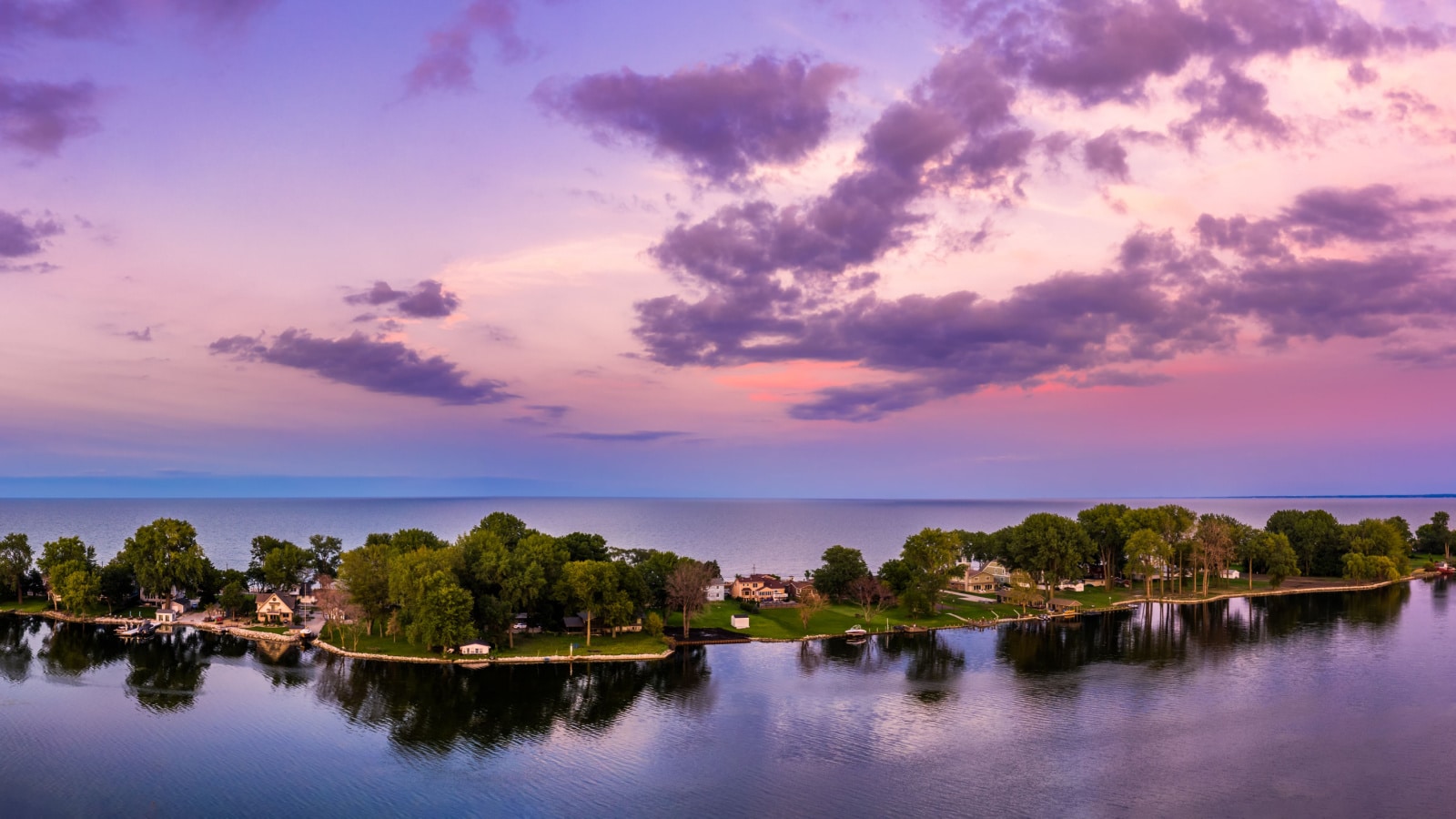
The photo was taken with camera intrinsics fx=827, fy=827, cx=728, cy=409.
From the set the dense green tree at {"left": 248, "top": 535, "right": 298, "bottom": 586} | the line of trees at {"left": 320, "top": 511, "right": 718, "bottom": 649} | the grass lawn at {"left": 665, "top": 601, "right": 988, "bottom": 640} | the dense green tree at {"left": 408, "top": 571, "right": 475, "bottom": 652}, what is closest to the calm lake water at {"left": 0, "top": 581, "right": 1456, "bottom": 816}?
the dense green tree at {"left": 408, "top": 571, "right": 475, "bottom": 652}

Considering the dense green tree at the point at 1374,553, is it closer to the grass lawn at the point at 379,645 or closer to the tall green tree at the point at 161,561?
the grass lawn at the point at 379,645

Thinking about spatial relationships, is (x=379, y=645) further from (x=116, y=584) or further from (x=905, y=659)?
(x=905, y=659)

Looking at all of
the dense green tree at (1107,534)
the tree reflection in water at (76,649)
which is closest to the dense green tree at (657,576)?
the tree reflection in water at (76,649)

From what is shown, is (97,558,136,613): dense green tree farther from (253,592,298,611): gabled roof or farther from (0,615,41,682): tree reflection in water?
(253,592,298,611): gabled roof

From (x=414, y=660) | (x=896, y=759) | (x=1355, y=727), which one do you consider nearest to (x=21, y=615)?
(x=414, y=660)

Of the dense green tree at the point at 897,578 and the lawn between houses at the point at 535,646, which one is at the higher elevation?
the dense green tree at the point at 897,578

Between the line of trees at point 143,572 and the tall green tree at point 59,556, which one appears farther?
the tall green tree at point 59,556

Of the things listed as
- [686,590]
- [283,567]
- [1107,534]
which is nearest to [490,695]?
[686,590]
